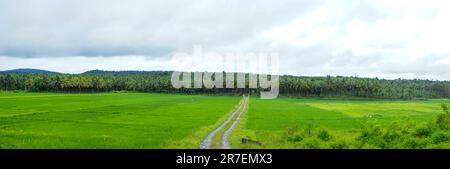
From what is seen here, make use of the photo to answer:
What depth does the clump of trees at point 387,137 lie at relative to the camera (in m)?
34.1

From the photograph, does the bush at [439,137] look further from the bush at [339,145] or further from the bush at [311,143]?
the bush at [311,143]

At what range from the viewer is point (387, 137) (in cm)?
3681

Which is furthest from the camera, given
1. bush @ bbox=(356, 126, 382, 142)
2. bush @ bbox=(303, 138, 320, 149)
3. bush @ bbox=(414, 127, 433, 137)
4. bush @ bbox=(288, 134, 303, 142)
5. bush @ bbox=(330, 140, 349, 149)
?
Answer: bush @ bbox=(356, 126, 382, 142)

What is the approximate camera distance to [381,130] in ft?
125

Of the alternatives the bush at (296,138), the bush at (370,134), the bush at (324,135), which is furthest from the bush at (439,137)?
the bush at (296,138)

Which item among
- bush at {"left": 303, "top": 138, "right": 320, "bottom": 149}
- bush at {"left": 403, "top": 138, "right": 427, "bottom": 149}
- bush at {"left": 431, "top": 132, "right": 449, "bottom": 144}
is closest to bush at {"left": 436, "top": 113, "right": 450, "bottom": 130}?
bush at {"left": 431, "top": 132, "right": 449, "bottom": 144}

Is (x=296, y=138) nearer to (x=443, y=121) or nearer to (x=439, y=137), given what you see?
(x=439, y=137)

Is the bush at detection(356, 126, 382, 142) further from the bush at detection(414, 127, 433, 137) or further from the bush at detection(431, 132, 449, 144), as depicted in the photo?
the bush at detection(431, 132, 449, 144)

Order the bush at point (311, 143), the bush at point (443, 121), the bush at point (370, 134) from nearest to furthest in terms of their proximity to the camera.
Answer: the bush at point (311, 143) < the bush at point (370, 134) < the bush at point (443, 121)

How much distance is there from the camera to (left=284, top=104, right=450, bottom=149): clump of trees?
112ft

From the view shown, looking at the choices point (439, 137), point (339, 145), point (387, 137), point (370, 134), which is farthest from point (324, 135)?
point (439, 137)
